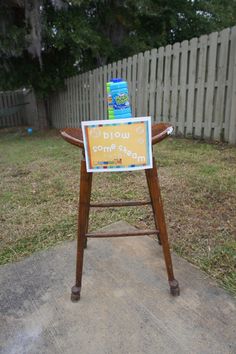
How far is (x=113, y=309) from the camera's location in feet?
4.34

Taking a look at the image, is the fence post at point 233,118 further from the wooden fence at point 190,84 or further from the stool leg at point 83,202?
the stool leg at point 83,202

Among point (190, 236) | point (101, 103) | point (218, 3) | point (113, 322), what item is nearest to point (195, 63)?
point (101, 103)

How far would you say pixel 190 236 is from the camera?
1.92m

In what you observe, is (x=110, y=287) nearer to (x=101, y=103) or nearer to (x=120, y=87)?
(x=120, y=87)

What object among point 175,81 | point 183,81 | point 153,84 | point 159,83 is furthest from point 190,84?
point 153,84

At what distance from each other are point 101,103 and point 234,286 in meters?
5.58

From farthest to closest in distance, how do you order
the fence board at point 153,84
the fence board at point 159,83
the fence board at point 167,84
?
the fence board at point 153,84 → the fence board at point 159,83 → the fence board at point 167,84

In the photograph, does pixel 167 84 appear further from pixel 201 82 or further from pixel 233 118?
pixel 233 118

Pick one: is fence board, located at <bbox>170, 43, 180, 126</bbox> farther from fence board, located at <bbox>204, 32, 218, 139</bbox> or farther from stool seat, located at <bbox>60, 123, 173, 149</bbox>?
stool seat, located at <bbox>60, 123, 173, 149</bbox>

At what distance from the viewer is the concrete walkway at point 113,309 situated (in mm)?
1146

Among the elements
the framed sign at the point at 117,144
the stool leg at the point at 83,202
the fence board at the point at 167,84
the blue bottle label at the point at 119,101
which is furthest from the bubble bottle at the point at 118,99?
the fence board at the point at 167,84

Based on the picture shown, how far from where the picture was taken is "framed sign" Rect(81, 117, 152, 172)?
1185 millimetres

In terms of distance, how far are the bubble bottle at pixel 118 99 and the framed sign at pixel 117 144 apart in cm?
14

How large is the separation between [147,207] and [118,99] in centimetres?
130
